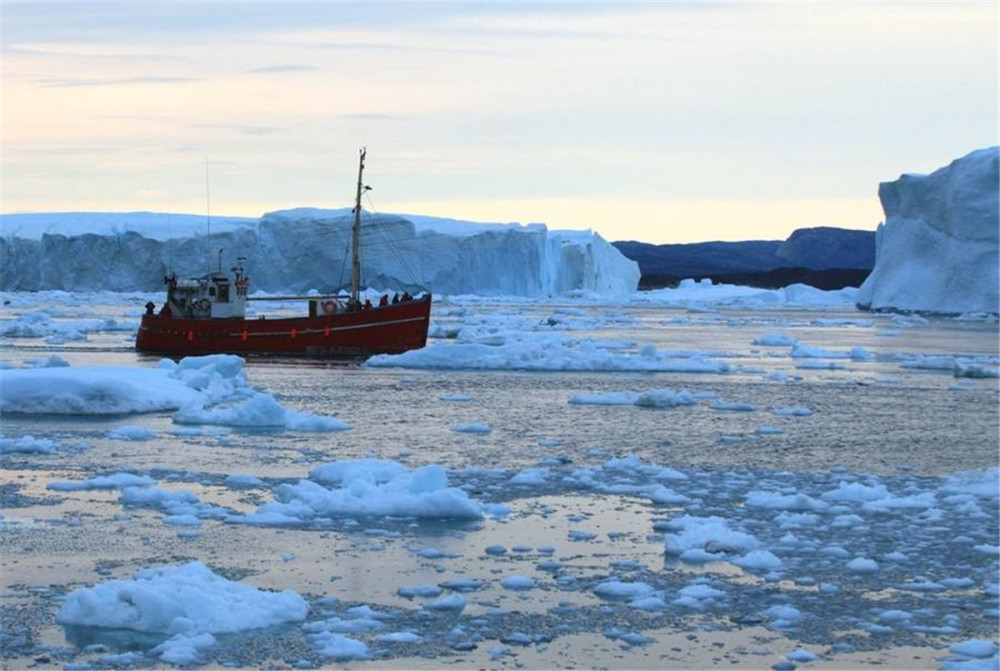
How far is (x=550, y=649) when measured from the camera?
227 inches

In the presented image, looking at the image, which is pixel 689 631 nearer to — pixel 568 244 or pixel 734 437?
pixel 734 437

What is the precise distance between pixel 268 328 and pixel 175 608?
65.0 ft

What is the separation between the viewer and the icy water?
19.3 ft

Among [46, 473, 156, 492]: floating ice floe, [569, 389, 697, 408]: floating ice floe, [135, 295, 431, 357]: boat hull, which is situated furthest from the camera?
[135, 295, 431, 357]: boat hull

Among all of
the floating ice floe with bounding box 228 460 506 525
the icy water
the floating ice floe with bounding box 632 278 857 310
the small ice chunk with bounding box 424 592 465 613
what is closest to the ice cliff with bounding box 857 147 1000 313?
the floating ice floe with bounding box 632 278 857 310

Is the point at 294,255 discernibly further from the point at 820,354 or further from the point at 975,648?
the point at 975,648

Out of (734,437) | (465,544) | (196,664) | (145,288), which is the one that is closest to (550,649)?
(196,664)

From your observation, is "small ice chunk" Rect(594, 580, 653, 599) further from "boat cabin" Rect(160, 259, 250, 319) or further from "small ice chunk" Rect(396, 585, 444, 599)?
"boat cabin" Rect(160, 259, 250, 319)

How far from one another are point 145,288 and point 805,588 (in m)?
50.9

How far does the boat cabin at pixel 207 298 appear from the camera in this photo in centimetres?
2609

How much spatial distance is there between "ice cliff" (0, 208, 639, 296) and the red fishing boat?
75.5 ft

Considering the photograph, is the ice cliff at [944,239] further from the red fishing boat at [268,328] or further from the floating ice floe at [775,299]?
the red fishing boat at [268,328]

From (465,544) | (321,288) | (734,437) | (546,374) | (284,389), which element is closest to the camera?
(465,544)

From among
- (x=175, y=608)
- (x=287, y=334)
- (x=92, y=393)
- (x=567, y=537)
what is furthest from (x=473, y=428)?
(x=287, y=334)
